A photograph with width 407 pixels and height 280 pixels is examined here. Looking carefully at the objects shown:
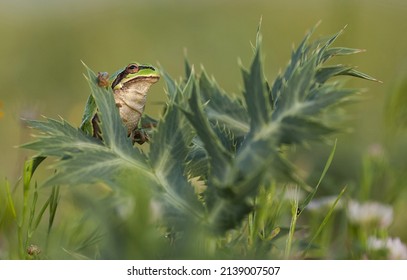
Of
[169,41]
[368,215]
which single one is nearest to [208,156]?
[368,215]

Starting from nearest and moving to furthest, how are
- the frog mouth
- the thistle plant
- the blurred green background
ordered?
the thistle plant, the frog mouth, the blurred green background

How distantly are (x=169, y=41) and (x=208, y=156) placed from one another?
5.07 metres

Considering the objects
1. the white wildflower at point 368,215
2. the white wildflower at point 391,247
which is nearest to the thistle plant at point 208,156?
the white wildflower at point 391,247

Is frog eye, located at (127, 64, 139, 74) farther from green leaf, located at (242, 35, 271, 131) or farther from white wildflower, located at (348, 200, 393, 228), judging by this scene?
white wildflower, located at (348, 200, 393, 228)

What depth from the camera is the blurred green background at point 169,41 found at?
489 centimetres

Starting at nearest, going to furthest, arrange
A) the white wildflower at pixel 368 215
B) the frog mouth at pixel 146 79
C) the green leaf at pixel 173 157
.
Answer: the green leaf at pixel 173 157 → the frog mouth at pixel 146 79 → the white wildflower at pixel 368 215

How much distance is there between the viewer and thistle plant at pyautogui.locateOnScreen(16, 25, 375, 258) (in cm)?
92

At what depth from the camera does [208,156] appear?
101 centimetres

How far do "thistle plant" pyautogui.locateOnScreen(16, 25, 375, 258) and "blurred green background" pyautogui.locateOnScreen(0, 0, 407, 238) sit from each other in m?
3.20

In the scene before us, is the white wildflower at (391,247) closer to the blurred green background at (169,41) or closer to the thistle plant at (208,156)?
the thistle plant at (208,156)

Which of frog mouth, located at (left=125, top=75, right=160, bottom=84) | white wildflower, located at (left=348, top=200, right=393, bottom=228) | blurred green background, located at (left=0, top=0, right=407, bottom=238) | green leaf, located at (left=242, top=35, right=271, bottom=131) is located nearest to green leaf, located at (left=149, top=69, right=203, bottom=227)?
green leaf, located at (left=242, top=35, right=271, bottom=131)

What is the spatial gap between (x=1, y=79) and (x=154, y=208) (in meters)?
4.44

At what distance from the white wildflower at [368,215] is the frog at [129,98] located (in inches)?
41.0

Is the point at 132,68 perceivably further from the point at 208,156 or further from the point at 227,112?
the point at 208,156
